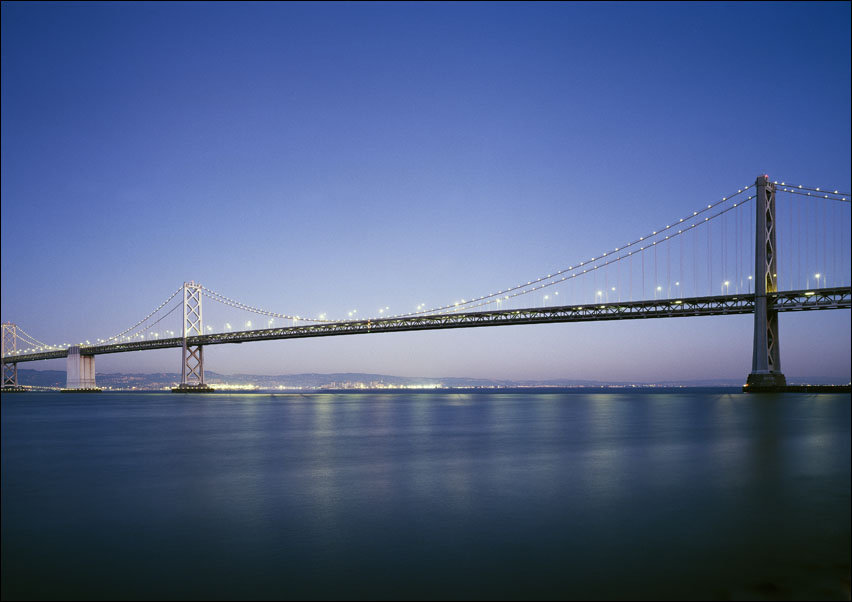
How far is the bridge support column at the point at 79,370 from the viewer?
63.0 m

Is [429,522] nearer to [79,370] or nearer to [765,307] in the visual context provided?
[765,307]

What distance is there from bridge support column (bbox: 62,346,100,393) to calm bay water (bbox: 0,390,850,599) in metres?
54.5

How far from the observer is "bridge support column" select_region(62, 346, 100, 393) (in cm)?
6300

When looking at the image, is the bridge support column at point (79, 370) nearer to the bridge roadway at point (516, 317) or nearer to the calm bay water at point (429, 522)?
the bridge roadway at point (516, 317)

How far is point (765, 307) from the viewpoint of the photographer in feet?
123

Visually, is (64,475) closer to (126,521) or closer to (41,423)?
(126,521)

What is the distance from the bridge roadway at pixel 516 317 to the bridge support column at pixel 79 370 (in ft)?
3.18

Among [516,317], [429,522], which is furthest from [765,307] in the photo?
[429,522]

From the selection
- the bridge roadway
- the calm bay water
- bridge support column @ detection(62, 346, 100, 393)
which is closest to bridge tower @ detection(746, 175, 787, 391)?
the bridge roadway

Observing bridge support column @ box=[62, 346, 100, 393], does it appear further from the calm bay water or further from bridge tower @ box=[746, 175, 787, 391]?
bridge tower @ box=[746, 175, 787, 391]

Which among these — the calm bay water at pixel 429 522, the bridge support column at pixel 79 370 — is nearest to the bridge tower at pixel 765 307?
the calm bay water at pixel 429 522

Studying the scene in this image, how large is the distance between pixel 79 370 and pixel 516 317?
4570 centimetres

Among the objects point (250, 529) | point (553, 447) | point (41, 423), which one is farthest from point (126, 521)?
point (41, 423)

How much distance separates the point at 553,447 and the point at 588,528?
8768mm
